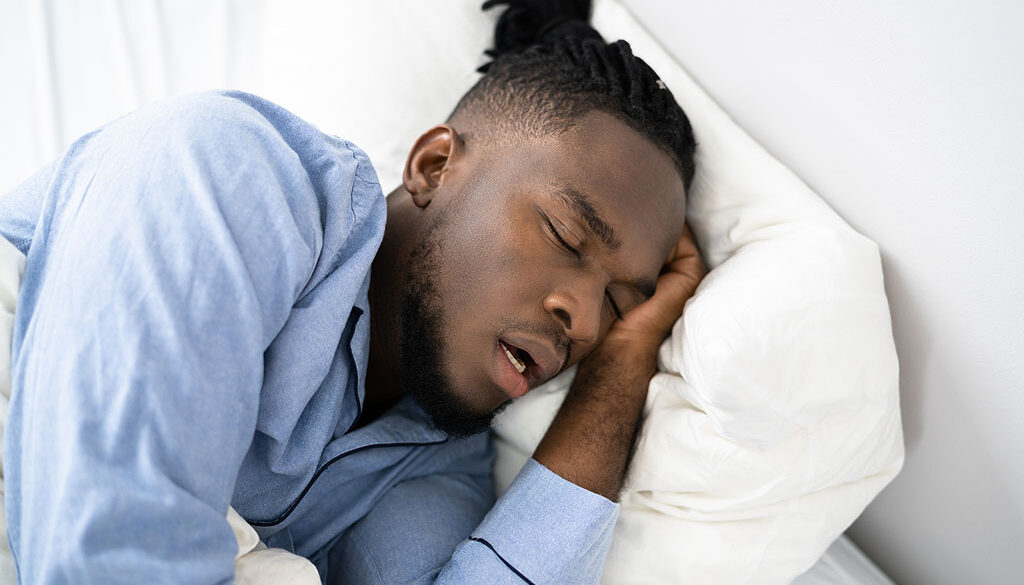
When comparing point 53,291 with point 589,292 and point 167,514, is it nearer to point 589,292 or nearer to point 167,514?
point 167,514

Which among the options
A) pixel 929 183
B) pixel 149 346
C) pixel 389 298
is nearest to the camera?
pixel 149 346

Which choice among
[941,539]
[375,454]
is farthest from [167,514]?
[941,539]

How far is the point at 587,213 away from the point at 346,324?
345 millimetres

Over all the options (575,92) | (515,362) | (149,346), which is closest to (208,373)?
(149,346)

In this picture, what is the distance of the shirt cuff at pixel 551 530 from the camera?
0.93m

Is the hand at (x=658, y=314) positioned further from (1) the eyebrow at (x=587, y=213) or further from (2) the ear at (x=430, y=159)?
(2) the ear at (x=430, y=159)

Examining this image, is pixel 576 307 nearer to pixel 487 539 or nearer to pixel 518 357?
pixel 518 357

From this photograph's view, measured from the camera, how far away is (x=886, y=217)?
981mm

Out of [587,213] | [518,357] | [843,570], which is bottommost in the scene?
[843,570]

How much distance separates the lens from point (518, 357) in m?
A: 1.00

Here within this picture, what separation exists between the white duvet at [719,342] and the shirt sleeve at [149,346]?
0.52 feet

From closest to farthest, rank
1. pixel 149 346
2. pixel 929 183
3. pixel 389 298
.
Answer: pixel 149 346, pixel 929 183, pixel 389 298

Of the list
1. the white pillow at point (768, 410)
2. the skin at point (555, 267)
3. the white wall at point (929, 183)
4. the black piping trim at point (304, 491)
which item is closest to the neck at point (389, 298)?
the skin at point (555, 267)

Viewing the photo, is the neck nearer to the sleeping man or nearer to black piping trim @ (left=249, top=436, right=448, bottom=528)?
the sleeping man
